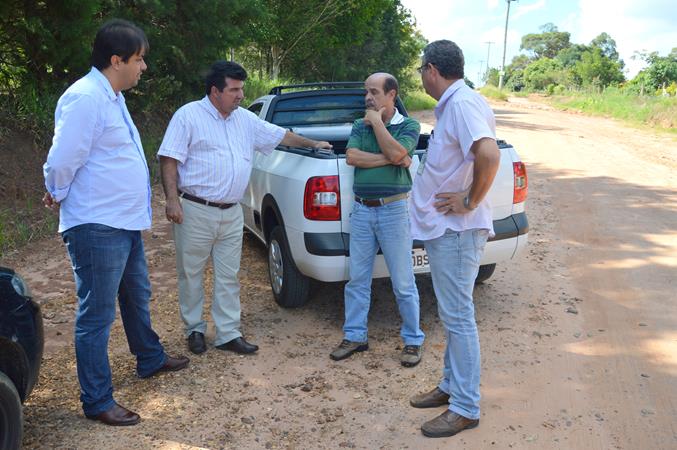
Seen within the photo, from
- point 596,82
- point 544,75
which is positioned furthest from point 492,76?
point 596,82

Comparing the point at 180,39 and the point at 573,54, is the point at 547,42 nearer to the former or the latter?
the point at 573,54

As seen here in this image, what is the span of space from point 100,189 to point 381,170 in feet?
5.86

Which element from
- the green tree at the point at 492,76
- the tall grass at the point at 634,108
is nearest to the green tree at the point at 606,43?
the green tree at the point at 492,76

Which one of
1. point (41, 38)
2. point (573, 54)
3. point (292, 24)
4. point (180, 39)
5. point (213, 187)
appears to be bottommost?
point (213, 187)

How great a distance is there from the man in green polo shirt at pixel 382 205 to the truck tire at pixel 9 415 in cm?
206

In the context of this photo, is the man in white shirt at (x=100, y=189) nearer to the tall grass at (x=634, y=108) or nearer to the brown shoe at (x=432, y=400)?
the brown shoe at (x=432, y=400)

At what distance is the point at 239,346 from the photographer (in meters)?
4.45

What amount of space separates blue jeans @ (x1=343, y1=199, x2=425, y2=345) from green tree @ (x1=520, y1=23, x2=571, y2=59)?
117 m

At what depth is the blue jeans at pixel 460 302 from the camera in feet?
10.8

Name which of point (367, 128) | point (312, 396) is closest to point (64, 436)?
point (312, 396)

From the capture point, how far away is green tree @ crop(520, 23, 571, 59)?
11362cm

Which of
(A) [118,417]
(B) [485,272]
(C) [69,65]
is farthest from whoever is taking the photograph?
(C) [69,65]

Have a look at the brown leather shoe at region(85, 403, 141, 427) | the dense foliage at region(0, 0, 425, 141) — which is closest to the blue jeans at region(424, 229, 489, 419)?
the brown leather shoe at region(85, 403, 141, 427)

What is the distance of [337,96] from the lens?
6.69m
